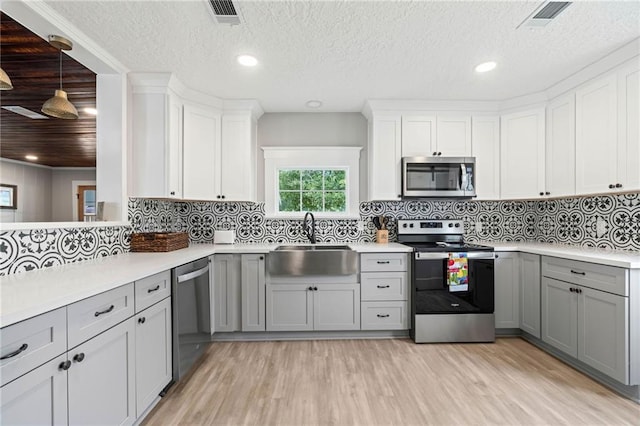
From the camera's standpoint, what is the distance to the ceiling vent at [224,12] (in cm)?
164

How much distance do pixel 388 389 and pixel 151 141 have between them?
8.99ft

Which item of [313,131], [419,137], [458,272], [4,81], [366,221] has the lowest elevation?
[458,272]

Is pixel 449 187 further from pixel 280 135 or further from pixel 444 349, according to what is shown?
pixel 280 135

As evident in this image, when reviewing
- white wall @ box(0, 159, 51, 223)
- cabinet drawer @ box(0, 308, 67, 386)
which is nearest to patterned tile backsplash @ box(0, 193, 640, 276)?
cabinet drawer @ box(0, 308, 67, 386)

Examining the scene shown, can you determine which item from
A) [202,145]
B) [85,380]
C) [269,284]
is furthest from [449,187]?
[85,380]

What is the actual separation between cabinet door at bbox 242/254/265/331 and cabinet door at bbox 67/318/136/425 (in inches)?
49.7

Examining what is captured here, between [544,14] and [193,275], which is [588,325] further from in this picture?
[193,275]

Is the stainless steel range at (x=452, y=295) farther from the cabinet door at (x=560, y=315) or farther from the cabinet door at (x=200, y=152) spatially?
the cabinet door at (x=200, y=152)

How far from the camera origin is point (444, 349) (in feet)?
8.62

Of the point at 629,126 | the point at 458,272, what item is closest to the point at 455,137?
the point at 629,126

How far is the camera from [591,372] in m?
2.15

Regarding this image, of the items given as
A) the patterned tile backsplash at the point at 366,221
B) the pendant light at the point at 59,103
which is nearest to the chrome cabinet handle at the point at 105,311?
the pendant light at the point at 59,103

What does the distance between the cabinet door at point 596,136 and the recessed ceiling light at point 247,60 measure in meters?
2.75

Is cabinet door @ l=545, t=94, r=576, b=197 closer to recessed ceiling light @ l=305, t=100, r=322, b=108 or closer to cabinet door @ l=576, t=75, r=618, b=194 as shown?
cabinet door @ l=576, t=75, r=618, b=194
